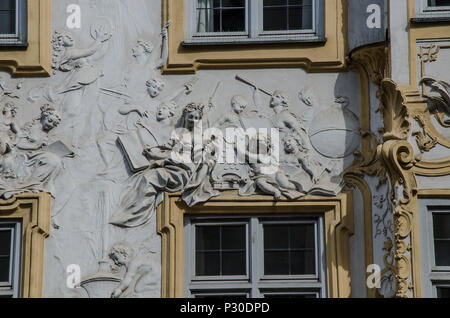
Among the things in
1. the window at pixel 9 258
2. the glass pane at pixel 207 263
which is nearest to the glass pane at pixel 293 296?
the glass pane at pixel 207 263

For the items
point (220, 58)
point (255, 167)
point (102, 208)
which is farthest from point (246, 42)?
point (102, 208)

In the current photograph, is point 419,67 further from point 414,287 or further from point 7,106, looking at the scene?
point 7,106

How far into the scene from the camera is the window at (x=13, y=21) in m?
19.0

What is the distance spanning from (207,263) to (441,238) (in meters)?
2.98

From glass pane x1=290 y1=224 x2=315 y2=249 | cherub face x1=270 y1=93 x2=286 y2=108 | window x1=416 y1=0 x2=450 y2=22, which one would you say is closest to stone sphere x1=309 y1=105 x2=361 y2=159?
cherub face x1=270 y1=93 x2=286 y2=108

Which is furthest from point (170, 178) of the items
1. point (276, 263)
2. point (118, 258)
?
point (276, 263)

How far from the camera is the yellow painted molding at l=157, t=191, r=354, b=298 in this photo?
17.9m

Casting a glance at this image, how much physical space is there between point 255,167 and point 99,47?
8.76ft

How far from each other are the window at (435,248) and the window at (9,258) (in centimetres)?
510

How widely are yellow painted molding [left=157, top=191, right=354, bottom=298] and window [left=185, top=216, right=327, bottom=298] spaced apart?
4.5 inches

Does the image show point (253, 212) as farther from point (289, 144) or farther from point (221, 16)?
point (221, 16)

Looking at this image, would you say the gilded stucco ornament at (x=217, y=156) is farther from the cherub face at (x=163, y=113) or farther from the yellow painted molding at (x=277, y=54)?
the yellow painted molding at (x=277, y=54)

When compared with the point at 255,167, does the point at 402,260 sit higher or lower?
lower

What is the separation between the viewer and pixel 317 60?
18625 mm
